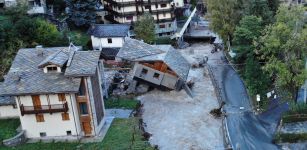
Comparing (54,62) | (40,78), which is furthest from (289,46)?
(40,78)

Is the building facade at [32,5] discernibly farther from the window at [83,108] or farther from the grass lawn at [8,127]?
the window at [83,108]

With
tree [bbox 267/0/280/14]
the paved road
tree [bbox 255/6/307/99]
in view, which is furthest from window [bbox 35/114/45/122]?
tree [bbox 267/0/280/14]

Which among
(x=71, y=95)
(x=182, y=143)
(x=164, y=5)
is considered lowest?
(x=182, y=143)

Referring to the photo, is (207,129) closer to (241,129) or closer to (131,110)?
(241,129)

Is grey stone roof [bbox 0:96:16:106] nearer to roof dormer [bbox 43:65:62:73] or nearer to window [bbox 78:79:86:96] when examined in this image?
roof dormer [bbox 43:65:62:73]

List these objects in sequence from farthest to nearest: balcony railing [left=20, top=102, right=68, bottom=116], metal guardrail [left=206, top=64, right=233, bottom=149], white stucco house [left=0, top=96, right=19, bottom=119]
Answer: white stucco house [left=0, top=96, right=19, bottom=119]
balcony railing [left=20, top=102, right=68, bottom=116]
metal guardrail [left=206, top=64, right=233, bottom=149]

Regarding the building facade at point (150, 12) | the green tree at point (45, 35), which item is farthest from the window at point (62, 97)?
the building facade at point (150, 12)

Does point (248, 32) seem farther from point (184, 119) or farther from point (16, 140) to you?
point (16, 140)

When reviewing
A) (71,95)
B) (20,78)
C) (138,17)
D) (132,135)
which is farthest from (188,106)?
(138,17)
